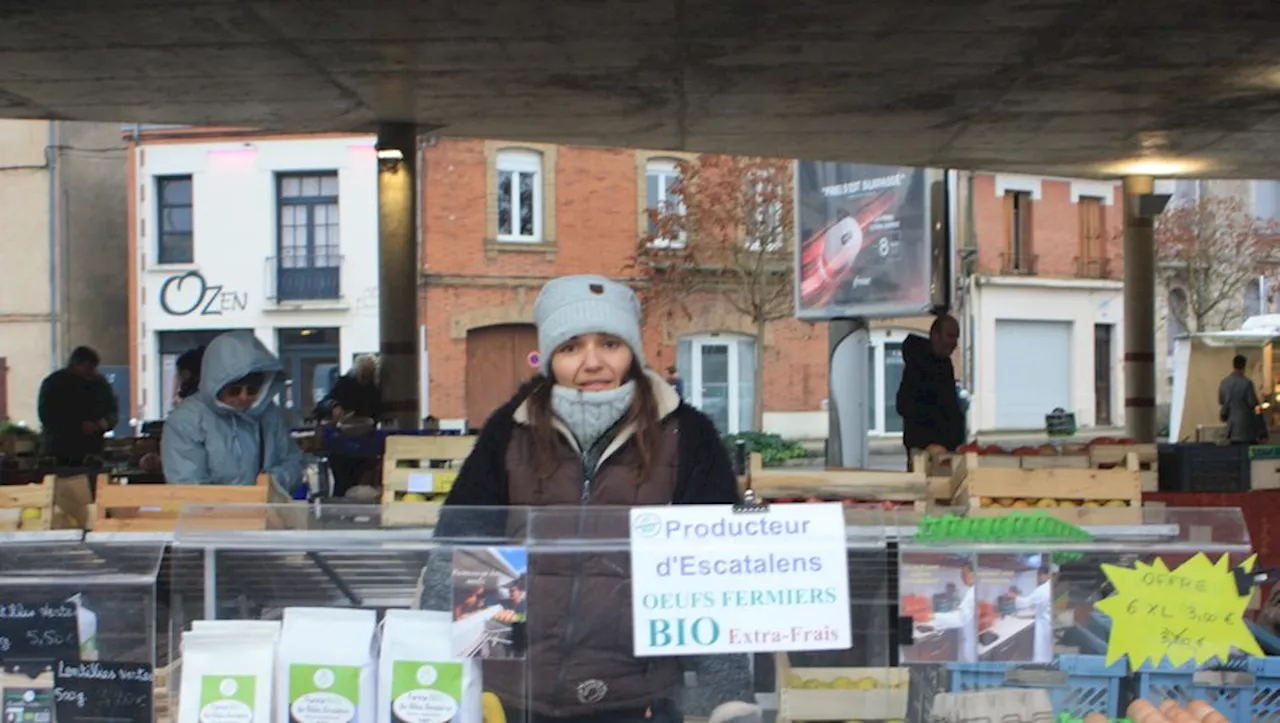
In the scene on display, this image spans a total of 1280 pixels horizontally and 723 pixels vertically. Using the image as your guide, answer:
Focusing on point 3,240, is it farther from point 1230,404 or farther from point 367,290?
point 1230,404

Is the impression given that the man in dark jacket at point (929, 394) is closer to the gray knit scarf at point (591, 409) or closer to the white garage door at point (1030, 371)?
the gray knit scarf at point (591, 409)

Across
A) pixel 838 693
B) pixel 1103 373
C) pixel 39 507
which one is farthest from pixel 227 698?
pixel 1103 373

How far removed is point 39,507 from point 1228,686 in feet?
15.6

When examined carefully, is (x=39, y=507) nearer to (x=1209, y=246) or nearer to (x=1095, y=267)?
(x=1209, y=246)

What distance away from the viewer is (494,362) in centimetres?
2553

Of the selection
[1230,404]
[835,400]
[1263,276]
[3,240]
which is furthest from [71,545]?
[1263,276]

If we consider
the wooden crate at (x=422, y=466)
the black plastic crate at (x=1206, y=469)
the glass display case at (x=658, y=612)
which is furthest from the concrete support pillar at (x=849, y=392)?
the glass display case at (x=658, y=612)

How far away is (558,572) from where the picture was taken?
247 cm

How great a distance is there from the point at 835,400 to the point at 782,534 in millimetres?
11510

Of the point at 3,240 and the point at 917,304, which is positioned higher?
the point at 3,240

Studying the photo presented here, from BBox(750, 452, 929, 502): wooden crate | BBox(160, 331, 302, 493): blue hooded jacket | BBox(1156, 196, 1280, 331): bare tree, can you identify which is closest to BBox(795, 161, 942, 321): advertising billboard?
BBox(750, 452, 929, 502): wooden crate

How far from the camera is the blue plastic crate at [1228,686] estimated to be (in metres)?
2.78

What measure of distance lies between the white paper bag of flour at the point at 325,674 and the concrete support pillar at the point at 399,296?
914cm

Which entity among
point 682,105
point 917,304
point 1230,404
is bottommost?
point 1230,404
